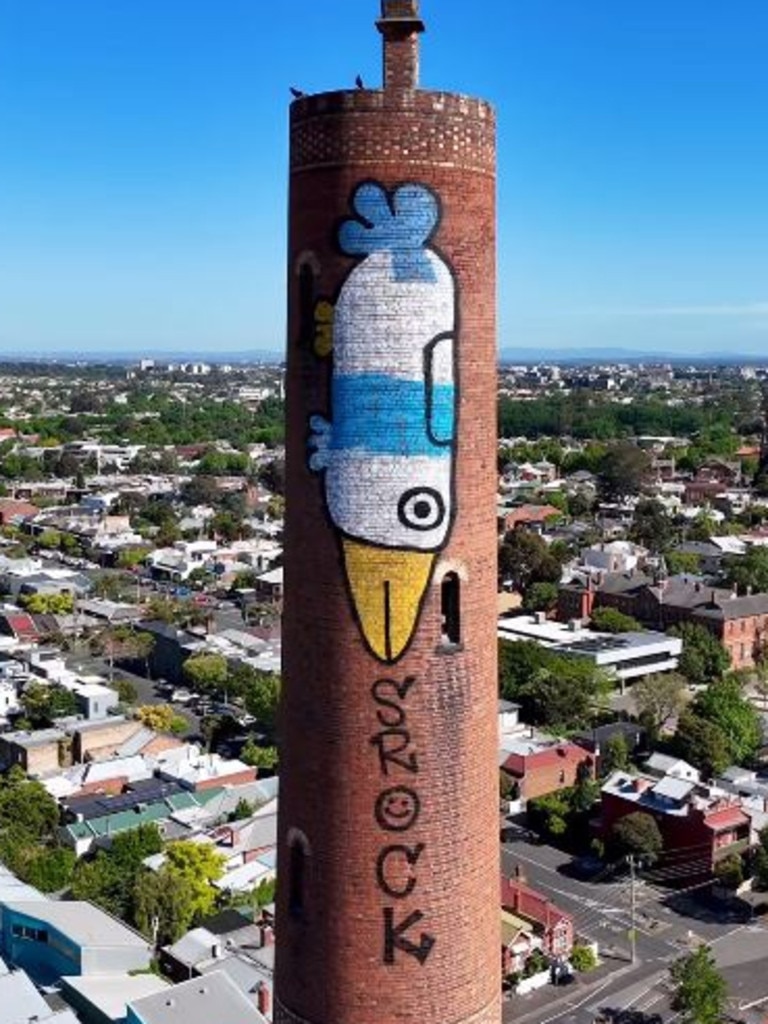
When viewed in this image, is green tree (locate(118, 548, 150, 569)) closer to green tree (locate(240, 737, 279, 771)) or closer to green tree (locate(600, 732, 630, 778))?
green tree (locate(240, 737, 279, 771))

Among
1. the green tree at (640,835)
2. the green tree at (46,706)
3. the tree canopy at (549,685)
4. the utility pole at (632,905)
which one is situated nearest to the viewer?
the utility pole at (632,905)

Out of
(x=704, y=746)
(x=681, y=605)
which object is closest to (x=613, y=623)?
(x=681, y=605)

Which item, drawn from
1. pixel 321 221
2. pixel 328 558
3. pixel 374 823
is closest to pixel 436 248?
pixel 321 221

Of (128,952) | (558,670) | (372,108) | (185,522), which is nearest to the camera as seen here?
(372,108)

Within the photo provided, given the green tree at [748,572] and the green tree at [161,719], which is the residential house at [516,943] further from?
the green tree at [748,572]

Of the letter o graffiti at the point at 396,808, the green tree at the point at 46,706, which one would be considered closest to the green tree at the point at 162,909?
the green tree at the point at 46,706

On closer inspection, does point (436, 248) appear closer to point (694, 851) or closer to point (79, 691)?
point (694, 851)
